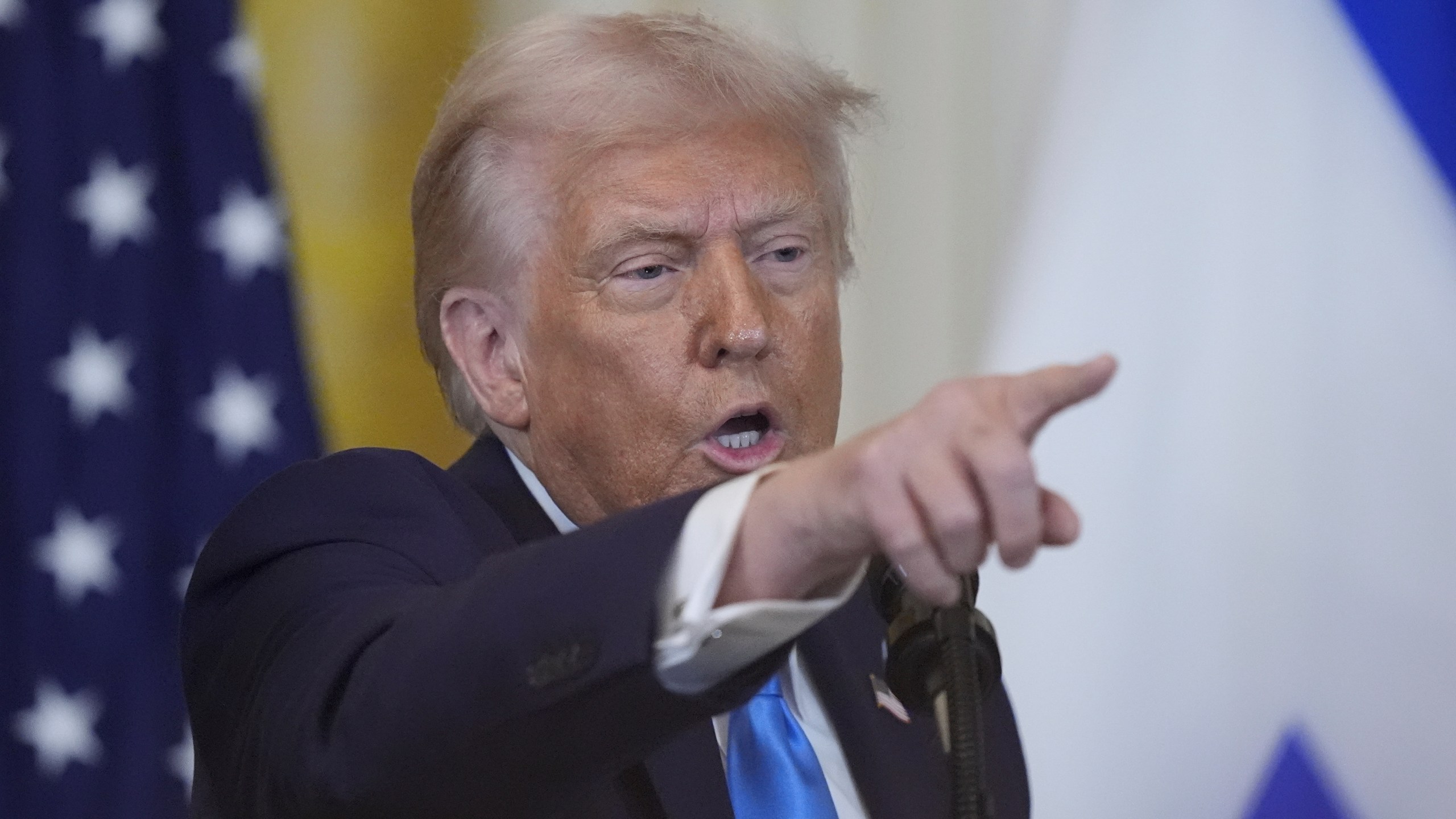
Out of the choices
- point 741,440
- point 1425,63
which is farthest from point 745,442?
point 1425,63

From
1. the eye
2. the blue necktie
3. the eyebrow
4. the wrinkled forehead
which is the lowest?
the blue necktie

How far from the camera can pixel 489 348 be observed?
177 cm

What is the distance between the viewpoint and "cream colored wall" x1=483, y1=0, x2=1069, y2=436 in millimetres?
2631

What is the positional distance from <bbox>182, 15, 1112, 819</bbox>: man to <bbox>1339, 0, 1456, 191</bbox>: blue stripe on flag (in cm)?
126

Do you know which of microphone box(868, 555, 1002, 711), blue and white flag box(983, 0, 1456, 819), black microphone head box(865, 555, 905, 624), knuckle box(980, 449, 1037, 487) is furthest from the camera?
blue and white flag box(983, 0, 1456, 819)

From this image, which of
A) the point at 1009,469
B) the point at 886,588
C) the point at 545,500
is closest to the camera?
the point at 1009,469

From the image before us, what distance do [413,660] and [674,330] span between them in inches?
29.1

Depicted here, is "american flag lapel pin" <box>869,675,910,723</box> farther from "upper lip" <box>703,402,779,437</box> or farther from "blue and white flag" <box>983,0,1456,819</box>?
"blue and white flag" <box>983,0,1456,819</box>

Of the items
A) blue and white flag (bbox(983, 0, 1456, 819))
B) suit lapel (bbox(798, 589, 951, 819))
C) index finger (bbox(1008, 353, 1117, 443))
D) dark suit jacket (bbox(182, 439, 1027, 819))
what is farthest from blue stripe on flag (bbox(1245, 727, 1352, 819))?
index finger (bbox(1008, 353, 1117, 443))

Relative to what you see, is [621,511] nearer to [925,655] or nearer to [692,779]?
[692,779]

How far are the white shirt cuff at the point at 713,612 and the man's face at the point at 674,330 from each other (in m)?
0.68

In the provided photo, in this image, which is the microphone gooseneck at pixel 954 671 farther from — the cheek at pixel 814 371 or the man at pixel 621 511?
the cheek at pixel 814 371

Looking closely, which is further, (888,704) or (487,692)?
(888,704)

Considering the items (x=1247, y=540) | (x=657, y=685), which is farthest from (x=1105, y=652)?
(x=657, y=685)
